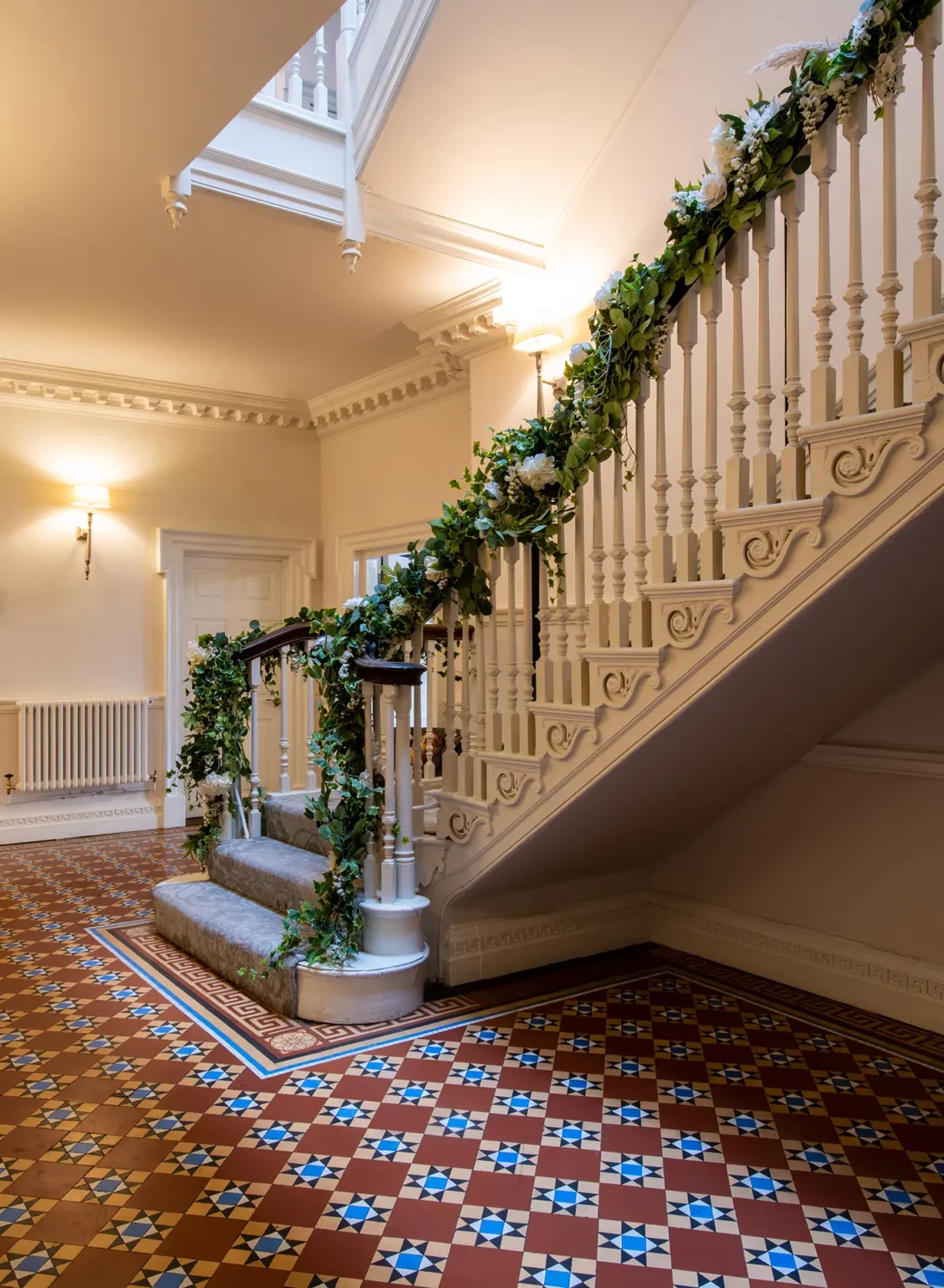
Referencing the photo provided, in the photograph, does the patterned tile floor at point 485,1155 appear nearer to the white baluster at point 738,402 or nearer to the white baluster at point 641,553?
the white baluster at point 641,553

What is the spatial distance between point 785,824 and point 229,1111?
2.29 m

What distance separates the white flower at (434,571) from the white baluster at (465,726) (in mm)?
178

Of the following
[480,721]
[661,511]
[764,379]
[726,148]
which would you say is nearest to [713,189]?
[726,148]

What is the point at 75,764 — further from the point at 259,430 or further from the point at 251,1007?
the point at 251,1007

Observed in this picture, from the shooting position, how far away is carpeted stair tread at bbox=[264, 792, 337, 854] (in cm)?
437

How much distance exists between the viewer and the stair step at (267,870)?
12.8 feet

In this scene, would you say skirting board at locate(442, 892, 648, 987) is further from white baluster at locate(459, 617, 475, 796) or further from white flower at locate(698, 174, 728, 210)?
white flower at locate(698, 174, 728, 210)

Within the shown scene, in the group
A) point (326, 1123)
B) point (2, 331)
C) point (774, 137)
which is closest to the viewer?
point (774, 137)

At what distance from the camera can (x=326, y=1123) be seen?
2.60m

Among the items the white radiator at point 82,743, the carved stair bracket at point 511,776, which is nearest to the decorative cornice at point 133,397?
the white radiator at point 82,743

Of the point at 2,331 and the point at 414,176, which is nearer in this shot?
the point at 414,176

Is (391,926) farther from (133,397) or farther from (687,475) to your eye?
(133,397)

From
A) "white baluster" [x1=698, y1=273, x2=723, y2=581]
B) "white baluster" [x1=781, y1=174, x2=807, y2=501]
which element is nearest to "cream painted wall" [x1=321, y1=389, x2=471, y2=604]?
"white baluster" [x1=698, y1=273, x2=723, y2=581]

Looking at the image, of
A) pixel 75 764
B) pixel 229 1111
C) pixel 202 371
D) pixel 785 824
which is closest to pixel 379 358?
pixel 202 371
